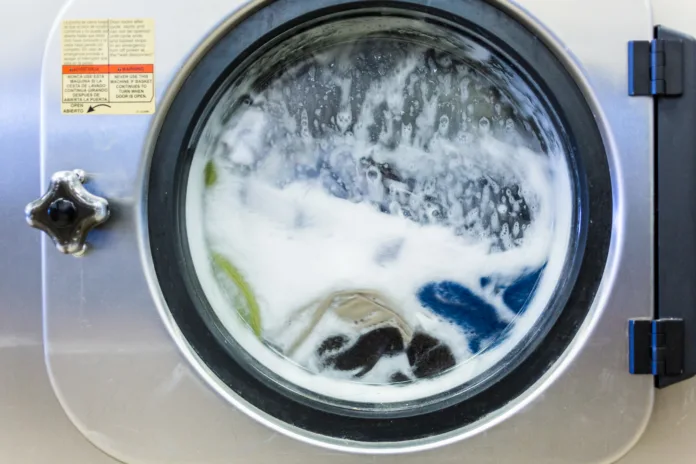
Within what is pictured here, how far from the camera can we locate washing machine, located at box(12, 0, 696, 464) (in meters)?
0.65

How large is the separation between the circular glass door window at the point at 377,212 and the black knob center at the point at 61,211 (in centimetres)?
14

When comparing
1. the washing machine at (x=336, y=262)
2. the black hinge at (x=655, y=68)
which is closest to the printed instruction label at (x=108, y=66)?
the washing machine at (x=336, y=262)

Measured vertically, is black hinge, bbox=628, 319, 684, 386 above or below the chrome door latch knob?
below

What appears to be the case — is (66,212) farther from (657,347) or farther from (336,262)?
(657,347)

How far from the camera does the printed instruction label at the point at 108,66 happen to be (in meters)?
0.66

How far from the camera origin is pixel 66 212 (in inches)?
25.0

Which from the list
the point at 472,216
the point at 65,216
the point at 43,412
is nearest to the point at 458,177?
the point at 472,216

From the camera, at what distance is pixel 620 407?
65 centimetres

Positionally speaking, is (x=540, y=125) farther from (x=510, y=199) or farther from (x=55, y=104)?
(x=55, y=104)

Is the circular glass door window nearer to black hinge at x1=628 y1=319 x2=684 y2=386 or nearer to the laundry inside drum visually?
the laundry inside drum

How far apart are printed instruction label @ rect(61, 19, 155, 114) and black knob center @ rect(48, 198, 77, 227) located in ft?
0.40

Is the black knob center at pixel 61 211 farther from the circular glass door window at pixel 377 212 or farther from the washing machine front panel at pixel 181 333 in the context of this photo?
the circular glass door window at pixel 377 212

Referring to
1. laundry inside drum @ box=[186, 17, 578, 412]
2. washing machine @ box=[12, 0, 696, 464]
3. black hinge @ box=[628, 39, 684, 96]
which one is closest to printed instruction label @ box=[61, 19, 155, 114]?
washing machine @ box=[12, 0, 696, 464]

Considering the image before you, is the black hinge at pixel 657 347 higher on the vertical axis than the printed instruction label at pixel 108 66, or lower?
lower
